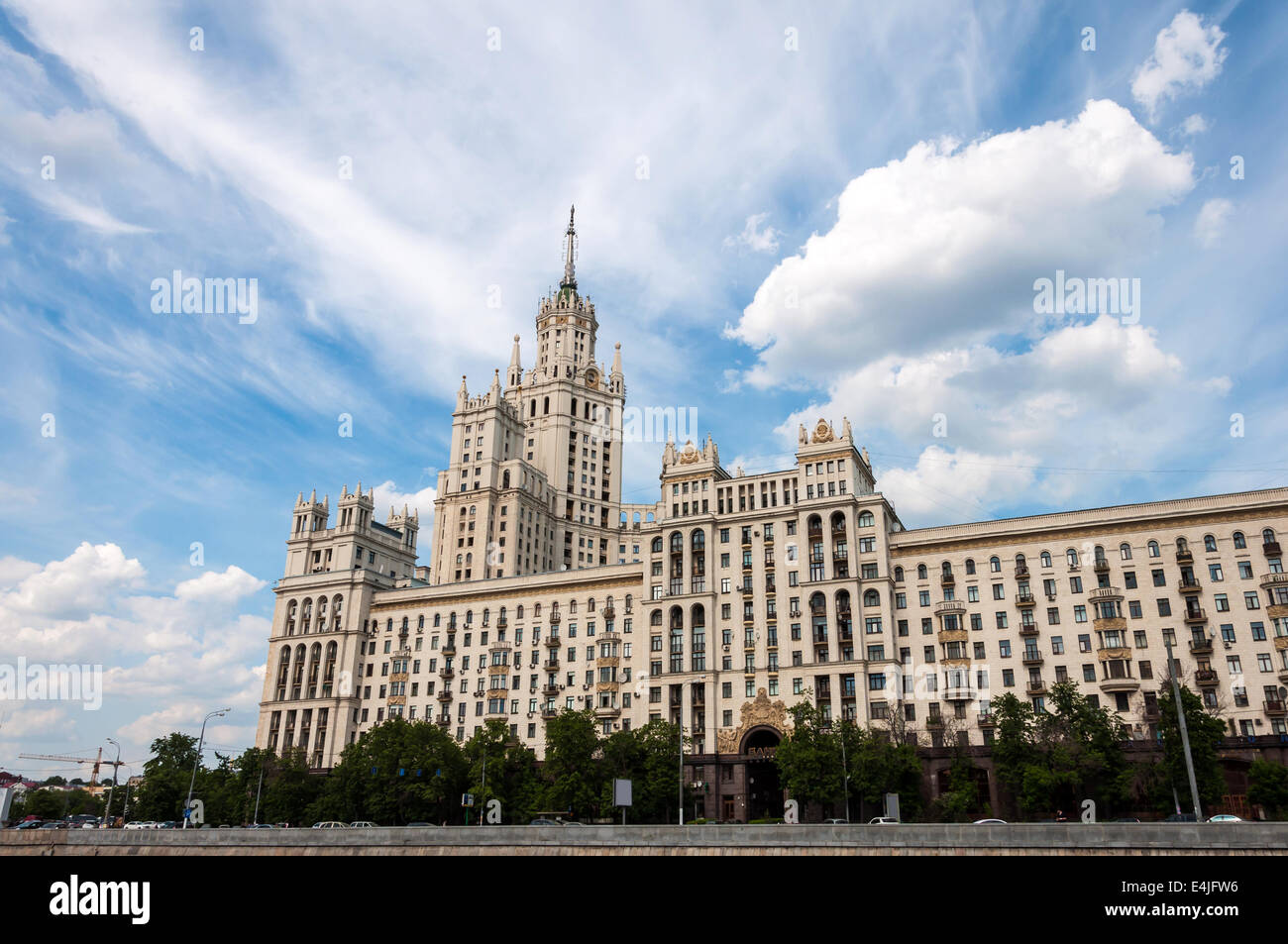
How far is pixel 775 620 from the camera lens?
10181cm

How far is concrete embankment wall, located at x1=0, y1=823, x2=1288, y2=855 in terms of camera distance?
145 ft

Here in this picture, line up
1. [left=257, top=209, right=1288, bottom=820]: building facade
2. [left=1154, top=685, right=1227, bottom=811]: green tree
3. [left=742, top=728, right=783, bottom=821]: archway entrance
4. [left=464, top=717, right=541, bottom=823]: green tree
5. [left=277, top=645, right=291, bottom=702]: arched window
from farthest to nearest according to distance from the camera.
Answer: [left=277, top=645, right=291, bottom=702]: arched window, [left=742, top=728, right=783, bottom=821]: archway entrance, [left=464, top=717, right=541, bottom=823]: green tree, [left=257, top=209, right=1288, bottom=820]: building facade, [left=1154, top=685, right=1227, bottom=811]: green tree

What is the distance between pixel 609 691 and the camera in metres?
108

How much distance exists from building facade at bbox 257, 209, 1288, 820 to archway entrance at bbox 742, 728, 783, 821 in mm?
222

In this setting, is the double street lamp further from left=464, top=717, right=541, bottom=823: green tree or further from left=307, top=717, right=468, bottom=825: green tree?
left=307, top=717, right=468, bottom=825: green tree

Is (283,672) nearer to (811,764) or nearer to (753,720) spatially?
(753,720)

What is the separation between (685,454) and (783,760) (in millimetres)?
41860

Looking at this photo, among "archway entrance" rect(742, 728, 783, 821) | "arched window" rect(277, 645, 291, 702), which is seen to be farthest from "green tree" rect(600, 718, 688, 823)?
"arched window" rect(277, 645, 291, 702)

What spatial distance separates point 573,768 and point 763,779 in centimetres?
1961

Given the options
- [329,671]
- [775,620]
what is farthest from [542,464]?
[775,620]
